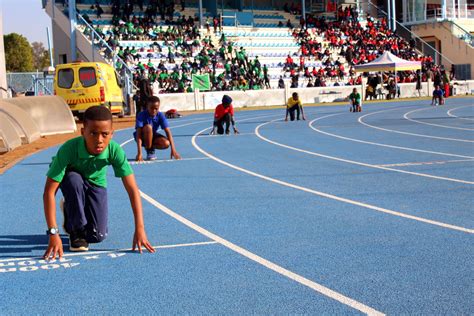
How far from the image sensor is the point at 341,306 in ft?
14.4

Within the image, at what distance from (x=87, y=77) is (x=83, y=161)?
2175cm

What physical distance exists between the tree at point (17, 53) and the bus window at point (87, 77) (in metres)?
55.2

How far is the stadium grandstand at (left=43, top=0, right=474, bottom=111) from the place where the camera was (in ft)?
128

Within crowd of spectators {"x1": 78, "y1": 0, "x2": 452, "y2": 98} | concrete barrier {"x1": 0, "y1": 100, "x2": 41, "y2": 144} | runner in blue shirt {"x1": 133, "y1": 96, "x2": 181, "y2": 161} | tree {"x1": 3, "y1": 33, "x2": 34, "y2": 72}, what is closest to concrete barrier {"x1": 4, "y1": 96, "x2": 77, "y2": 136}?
concrete barrier {"x1": 0, "y1": 100, "x2": 41, "y2": 144}

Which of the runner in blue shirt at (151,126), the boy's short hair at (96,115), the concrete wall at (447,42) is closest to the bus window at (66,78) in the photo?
the runner in blue shirt at (151,126)

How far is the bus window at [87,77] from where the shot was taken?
87.8 ft

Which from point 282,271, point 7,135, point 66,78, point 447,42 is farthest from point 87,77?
point 447,42

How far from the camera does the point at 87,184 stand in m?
5.92

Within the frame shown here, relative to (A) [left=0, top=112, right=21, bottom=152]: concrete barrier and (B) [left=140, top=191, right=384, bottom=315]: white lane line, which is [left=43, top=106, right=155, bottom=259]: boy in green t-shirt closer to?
(B) [left=140, top=191, right=384, bottom=315]: white lane line

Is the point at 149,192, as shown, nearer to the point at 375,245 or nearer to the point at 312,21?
the point at 375,245

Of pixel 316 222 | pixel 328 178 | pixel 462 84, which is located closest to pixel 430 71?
pixel 462 84

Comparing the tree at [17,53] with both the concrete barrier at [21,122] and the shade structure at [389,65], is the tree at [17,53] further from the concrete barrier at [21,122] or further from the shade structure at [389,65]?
the concrete barrier at [21,122]

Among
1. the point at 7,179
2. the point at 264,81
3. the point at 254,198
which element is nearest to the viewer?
the point at 254,198

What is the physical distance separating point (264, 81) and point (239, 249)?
36107mm
